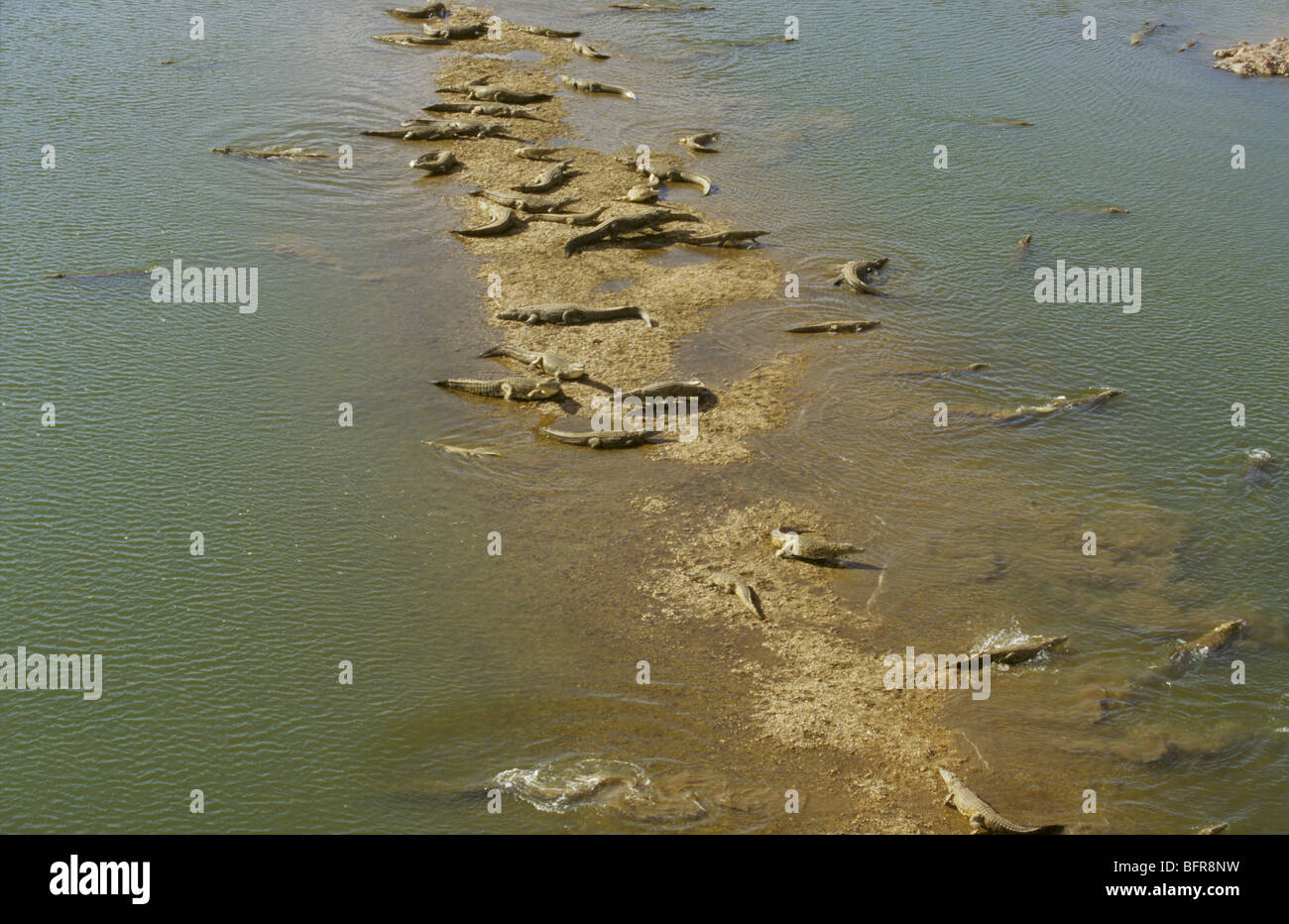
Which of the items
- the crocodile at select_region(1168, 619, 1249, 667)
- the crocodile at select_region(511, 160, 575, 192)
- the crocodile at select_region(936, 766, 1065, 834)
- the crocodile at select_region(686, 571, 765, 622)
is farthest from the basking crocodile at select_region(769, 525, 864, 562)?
the crocodile at select_region(511, 160, 575, 192)

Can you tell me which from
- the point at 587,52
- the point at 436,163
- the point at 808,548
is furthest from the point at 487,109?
the point at 808,548

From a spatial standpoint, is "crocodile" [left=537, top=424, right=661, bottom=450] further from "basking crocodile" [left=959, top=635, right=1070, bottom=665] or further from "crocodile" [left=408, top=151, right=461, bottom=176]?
"crocodile" [left=408, top=151, right=461, bottom=176]

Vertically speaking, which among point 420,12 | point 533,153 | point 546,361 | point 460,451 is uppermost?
point 420,12

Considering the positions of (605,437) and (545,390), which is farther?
(545,390)

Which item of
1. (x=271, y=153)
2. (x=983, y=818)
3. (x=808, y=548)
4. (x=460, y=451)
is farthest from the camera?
(x=271, y=153)

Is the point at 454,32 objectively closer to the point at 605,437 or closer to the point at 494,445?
the point at 494,445

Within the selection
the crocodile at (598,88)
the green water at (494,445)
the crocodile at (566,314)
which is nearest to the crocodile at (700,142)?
the green water at (494,445)
